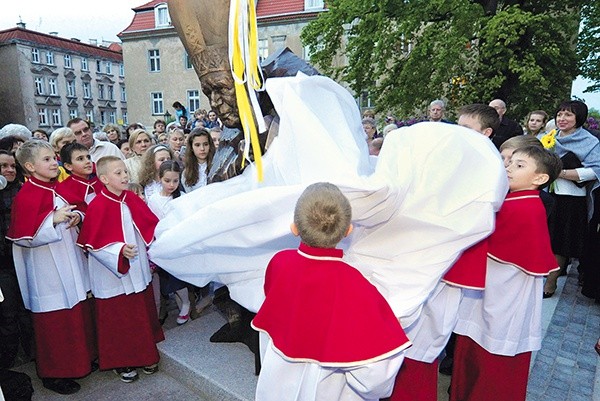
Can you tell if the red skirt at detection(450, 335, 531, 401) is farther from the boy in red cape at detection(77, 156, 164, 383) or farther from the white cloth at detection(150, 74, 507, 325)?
the boy in red cape at detection(77, 156, 164, 383)

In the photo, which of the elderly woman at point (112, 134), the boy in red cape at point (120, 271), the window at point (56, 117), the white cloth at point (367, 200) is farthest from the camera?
the window at point (56, 117)

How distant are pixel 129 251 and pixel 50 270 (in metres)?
0.59

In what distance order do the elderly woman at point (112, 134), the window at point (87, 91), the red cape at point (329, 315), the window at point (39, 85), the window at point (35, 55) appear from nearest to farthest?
1. the red cape at point (329, 315)
2. the elderly woman at point (112, 134)
3. the window at point (35, 55)
4. the window at point (39, 85)
5. the window at point (87, 91)

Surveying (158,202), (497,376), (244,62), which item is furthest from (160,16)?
(497,376)

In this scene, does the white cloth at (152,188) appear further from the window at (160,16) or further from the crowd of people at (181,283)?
the window at (160,16)

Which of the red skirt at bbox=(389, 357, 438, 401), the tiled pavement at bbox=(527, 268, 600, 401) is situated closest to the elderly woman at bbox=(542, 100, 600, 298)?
the tiled pavement at bbox=(527, 268, 600, 401)

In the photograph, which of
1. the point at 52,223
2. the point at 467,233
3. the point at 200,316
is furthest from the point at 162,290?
the point at 467,233

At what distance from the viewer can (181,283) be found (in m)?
3.81

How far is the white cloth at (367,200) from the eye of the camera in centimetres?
195

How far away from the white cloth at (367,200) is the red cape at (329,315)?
31cm

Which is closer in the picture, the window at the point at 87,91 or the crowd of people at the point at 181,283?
the crowd of people at the point at 181,283

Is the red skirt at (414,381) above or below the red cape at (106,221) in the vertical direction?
below

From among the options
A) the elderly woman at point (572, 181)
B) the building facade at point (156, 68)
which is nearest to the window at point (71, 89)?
the building facade at point (156, 68)

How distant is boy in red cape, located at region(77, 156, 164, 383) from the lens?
2913 mm
